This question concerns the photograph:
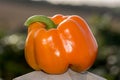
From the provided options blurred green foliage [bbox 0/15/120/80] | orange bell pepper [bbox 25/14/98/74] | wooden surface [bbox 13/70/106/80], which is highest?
orange bell pepper [bbox 25/14/98/74]

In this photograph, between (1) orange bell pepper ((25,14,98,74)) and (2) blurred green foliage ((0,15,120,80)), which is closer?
(1) orange bell pepper ((25,14,98,74))

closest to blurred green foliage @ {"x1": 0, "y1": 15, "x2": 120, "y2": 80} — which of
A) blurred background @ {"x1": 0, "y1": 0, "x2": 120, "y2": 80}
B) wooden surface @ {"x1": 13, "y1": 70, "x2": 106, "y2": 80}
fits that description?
blurred background @ {"x1": 0, "y1": 0, "x2": 120, "y2": 80}

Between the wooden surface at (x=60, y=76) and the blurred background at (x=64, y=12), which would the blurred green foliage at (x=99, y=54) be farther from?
the wooden surface at (x=60, y=76)

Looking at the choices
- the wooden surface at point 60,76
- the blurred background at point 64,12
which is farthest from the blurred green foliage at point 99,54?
the wooden surface at point 60,76

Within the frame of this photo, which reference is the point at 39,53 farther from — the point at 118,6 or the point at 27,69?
the point at 118,6

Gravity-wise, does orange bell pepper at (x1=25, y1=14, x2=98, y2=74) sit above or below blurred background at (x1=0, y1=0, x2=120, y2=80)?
above

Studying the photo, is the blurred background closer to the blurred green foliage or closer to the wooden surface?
the blurred green foliage

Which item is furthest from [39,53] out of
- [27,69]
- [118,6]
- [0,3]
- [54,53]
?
[0,3]
